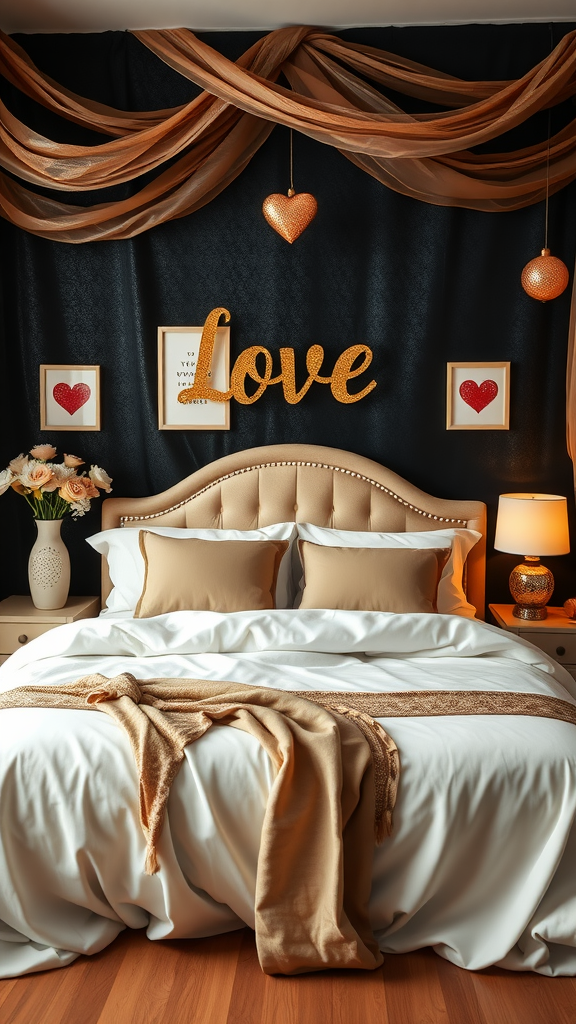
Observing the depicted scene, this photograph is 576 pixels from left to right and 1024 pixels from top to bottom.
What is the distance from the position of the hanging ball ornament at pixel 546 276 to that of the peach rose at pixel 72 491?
2086 millimetres

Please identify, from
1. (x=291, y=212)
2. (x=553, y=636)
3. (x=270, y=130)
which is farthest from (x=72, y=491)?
(x=553, y=636)

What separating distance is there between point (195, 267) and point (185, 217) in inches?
8.8

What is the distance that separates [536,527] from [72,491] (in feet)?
6.35

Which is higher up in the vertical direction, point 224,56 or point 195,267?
point 224,56

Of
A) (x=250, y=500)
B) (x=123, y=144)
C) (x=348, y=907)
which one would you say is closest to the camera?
(x=348, y=907)

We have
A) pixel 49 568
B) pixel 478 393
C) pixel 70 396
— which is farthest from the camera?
pixel 70 396

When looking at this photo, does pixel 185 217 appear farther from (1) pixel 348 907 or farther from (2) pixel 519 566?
(1) pixel 348 907

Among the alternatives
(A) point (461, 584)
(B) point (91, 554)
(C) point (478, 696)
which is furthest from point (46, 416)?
(C) point (478, 696)

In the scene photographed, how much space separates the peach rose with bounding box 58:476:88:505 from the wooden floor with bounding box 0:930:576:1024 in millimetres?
1882

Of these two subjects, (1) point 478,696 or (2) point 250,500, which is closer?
(1) point 478,696

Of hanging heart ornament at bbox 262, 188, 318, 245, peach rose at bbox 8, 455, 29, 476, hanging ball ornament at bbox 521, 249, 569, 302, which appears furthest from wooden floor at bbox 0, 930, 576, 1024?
hanging heart ornament at bbox 262, 188, 318, 245

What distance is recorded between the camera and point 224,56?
3.61 meters

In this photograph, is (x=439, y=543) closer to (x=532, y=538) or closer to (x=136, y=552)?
(x=532, y=538)

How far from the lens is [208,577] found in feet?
10.5
